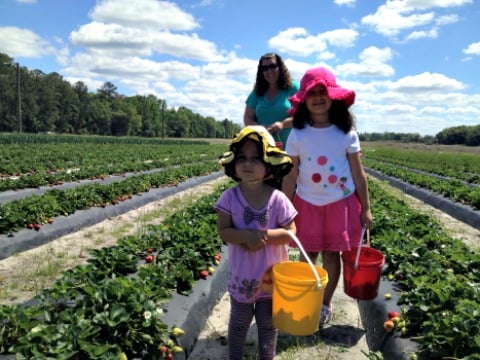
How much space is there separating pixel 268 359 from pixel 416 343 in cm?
103

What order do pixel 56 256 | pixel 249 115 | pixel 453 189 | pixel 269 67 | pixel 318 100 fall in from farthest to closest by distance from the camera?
pixel 453 189
pixel 56 256
pixel 249 115
pixel 269 67
pixel 318 100

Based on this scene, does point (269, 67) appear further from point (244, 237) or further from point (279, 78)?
point (244, 237)

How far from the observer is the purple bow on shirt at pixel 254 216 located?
252 centimetres

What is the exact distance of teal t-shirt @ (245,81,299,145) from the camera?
12.9ft

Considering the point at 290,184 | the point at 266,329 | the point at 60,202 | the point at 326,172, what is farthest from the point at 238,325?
the point at 60,202

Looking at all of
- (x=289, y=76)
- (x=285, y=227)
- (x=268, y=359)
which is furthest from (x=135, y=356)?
(x=289, y=76)

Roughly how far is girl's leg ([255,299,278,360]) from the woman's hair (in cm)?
214

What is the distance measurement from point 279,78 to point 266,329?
2.31 m

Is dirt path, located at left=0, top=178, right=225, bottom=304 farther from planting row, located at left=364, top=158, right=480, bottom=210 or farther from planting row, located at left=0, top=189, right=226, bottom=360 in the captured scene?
planting row, located at left=364, top=158, right=480, bottom=210

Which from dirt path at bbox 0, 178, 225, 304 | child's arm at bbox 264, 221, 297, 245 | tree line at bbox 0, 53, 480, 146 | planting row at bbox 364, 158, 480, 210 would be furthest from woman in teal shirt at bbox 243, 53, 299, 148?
tree line at bbox 0, 53, 480, 146

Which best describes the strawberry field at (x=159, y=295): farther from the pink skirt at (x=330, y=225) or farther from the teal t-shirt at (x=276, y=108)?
the teal t-shirt at (x=276, y=108)

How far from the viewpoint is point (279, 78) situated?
388 centimetres

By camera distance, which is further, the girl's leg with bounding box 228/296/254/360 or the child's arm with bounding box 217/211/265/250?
the girl's leg with bounding box 228/296/254/360

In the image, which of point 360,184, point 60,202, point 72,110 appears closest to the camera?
point 360,184
